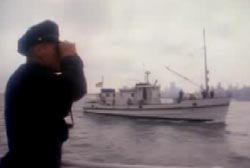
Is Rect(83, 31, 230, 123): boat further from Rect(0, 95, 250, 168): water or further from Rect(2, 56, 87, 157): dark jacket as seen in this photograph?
Rect(2, 56, 87, 157): dark jacket

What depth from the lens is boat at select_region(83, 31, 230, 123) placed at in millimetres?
33750

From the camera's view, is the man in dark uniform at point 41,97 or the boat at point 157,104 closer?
the man in dark uniform at point 41,97

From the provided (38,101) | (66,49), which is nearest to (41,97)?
(38,101)

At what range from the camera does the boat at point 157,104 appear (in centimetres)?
3375

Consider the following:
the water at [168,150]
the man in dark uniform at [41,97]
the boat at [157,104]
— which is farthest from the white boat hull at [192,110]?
the man in dark uniform at [41,97]

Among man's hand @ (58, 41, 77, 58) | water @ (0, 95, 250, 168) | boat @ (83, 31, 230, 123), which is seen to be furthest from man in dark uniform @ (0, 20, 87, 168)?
boat @ (83, 31, 230, 123)

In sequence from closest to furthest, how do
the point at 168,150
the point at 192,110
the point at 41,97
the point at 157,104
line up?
the point at 41,97 < the point at 168,150 < the point at 192,110 < the point at 157,104

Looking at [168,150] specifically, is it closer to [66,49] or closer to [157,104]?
[157,104]

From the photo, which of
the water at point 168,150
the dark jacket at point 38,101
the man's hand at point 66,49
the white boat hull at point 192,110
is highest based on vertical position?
the man's hand at point 66,49

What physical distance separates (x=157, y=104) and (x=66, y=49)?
3478cm

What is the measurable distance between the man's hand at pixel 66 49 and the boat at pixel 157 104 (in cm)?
3254

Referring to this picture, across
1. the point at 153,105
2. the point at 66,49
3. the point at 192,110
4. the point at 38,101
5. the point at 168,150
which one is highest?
the point at 66,49

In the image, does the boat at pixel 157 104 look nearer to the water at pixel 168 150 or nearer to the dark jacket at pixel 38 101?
the water at pixel 168 150

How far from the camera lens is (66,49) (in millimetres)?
1492
